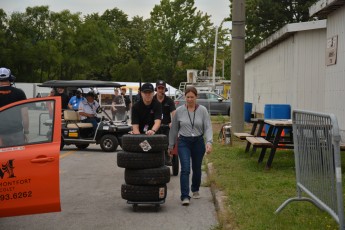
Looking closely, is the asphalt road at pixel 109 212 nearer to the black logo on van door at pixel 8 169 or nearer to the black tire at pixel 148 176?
the black tire at pixel 148 176

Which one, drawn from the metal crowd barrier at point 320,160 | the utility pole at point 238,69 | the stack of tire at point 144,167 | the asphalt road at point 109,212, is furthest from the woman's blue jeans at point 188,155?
the utility pole at point 238,69

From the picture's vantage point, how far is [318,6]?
14.6 m

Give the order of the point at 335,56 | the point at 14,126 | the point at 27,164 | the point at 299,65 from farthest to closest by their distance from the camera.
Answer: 1. the point at 299,65
2. the point at 335,56
3. the point at 14,126
4. the point at 27,164

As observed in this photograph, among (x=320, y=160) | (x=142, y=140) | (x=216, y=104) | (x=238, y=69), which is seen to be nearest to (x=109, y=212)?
Answer: (x=142, y=140)

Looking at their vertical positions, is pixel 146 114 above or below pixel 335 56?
below

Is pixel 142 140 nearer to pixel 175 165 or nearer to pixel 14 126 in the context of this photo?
pixel 14 126

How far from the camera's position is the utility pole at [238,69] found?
18.4m

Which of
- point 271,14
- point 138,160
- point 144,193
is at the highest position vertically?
point 271,14

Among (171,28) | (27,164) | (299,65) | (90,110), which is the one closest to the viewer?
(27,164)

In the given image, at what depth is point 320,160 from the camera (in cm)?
632

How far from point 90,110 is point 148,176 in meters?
8.87

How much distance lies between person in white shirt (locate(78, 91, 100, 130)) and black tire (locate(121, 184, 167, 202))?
28.5 ft

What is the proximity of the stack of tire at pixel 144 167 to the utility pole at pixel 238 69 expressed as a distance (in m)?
10.1

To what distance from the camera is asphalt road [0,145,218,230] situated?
7.68 m
